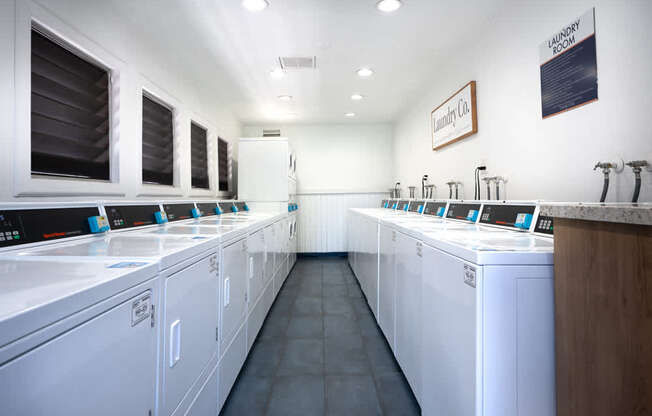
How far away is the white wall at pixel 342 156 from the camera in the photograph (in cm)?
490

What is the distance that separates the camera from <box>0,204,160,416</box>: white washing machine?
0.40 metres

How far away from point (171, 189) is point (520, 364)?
105 inches

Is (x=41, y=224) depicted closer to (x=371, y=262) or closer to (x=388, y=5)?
(x=371, y=262)

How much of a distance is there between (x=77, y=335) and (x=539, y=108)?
7.28 ft

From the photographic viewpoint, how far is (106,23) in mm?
1715

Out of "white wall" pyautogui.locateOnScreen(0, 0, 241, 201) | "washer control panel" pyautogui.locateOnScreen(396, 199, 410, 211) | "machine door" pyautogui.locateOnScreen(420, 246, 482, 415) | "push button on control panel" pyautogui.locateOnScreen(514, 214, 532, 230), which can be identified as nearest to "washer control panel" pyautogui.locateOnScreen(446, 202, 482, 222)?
"push button on control panel" pyautogui.locateOnScreen(514, 214, 532, 230)

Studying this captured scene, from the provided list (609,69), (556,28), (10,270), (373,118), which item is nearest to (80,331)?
(10,270)

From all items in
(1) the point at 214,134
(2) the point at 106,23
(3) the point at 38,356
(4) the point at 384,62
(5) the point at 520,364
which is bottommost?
(5) the point at 520,364

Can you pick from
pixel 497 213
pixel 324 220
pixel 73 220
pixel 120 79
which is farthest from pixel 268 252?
pixel 324 220

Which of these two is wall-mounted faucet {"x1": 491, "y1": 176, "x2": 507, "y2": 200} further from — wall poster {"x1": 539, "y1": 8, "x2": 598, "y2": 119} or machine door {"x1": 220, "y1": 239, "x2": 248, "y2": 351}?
machine door {"x1": 220, "y1": 239, "x2": 248, "y2": 351}

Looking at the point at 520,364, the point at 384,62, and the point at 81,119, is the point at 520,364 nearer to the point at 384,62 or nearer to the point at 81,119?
the point at 81,119

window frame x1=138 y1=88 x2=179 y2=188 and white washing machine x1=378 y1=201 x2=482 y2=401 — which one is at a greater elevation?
window frame x1=138 y1=88 x2=179 y2=188

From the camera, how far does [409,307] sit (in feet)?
4.72

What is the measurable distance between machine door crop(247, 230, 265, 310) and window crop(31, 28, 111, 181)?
105 cm
